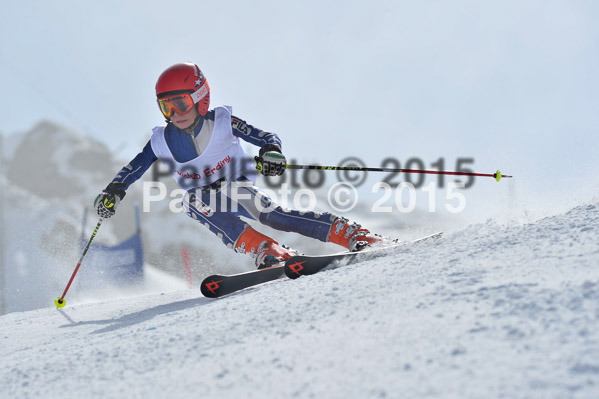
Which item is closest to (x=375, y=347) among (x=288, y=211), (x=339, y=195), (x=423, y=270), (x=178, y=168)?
(x=423, y=270)

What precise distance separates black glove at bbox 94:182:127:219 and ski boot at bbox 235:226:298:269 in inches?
39.7

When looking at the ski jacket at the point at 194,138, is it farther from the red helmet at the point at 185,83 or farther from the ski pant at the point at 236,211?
the ski pant at the point at 236,211

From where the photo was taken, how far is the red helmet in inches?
145

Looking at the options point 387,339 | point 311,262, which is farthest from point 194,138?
point 387,339

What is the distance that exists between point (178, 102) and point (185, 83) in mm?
151

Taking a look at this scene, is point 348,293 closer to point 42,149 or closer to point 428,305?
point 428,305

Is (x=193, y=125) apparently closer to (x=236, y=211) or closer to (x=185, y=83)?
(x=185, y=83)

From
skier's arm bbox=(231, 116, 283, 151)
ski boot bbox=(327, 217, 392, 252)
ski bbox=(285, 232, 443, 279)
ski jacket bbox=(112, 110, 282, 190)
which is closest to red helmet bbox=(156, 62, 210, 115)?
ski jacket bbox=(112, 110, 282, 190)

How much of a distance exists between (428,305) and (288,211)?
2289mm

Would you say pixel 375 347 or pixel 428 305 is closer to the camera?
pixel 375 347

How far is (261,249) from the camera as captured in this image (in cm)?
368

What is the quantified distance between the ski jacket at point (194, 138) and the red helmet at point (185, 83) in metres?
0.13

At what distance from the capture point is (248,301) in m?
2.34

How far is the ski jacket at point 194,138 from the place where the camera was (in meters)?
3.87
